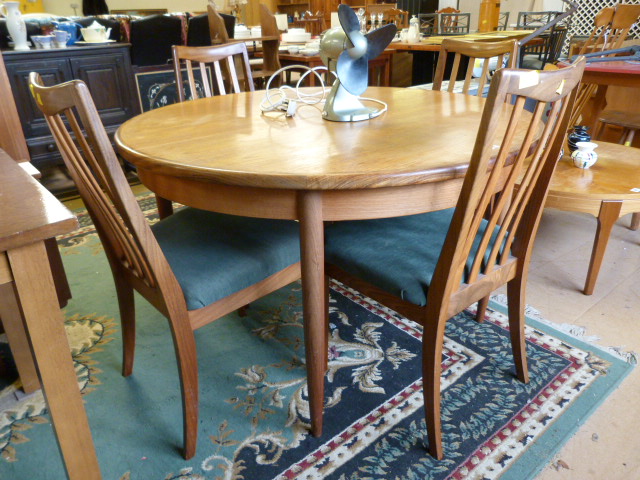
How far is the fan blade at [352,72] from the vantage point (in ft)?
4.23

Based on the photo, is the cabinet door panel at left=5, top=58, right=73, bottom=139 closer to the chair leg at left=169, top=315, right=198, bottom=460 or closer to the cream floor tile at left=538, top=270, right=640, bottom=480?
the chair leg at left=169, top=315, right=198, bottom=460

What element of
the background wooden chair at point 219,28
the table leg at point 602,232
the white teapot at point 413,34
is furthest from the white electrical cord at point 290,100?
the white teapot at point 413,34

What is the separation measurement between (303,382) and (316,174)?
29.6 inches

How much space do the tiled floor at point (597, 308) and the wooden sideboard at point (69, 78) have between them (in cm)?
284

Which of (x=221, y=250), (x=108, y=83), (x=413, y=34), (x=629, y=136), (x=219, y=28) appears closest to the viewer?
(x=221, y=250)

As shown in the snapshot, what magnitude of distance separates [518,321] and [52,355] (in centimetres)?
112

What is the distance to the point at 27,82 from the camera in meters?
3.02

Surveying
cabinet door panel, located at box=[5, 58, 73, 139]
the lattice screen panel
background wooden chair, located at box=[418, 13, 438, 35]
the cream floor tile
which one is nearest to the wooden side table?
the cream floor tile

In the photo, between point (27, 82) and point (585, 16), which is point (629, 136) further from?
point (585, 16)

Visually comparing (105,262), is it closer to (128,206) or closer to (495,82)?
(128,206)

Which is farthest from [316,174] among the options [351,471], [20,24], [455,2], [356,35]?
[455,2]

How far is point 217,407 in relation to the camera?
4.39 ft

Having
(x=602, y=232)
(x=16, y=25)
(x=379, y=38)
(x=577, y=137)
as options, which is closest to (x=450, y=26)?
(x=577, y=137)

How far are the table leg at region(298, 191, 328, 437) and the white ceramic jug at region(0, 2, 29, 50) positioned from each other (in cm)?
283
